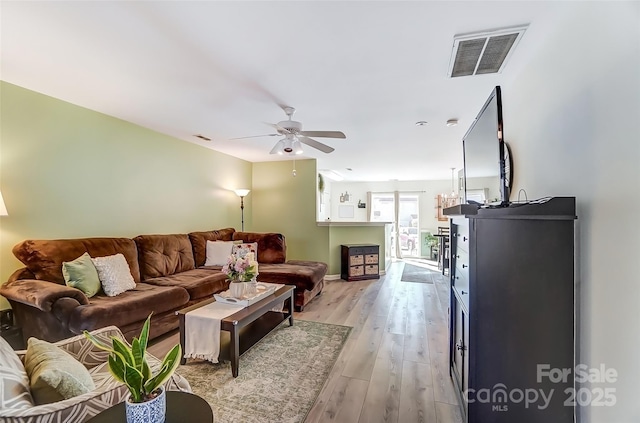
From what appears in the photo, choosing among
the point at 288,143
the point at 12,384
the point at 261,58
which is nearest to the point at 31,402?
the point at 12,384

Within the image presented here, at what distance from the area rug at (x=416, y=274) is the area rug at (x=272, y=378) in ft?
10.2

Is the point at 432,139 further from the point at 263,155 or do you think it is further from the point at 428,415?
the point at 428,415

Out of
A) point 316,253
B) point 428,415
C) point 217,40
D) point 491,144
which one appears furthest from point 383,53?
point 316,253

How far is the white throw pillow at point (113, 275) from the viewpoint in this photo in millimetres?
2762

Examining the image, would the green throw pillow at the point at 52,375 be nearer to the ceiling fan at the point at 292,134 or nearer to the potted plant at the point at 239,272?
the potted plant at the point at 239,272

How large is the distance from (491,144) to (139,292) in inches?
129

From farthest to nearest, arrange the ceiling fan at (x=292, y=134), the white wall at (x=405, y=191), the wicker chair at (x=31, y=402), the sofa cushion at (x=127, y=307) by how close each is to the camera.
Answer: the white wall at (x=405, y=191) < the ceiling fan at (x=292, y=134) < the sofa cushion at (x=127, y=307) < the wicker chair at (x=31, y=402)

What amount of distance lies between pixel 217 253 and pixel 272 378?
2571 millimetres

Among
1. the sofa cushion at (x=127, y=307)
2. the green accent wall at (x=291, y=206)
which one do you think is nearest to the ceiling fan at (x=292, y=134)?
the sofa cushion at (x=127, y=307)

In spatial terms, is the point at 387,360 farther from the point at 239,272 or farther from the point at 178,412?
the point at 178,412

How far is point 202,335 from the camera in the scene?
7.59 ft

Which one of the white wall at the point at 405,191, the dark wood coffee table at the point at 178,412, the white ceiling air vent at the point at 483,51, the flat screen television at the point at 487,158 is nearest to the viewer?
the dark wood coffee table at the point at 178,412

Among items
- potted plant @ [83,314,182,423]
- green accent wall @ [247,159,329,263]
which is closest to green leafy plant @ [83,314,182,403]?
potted plant @ [83,314,182,423]

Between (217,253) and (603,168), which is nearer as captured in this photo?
(603,168)
